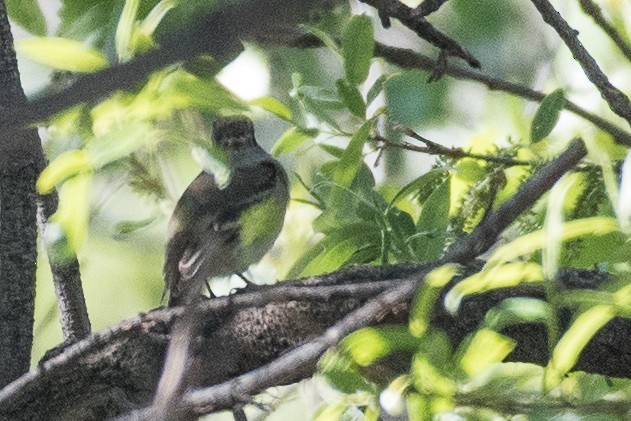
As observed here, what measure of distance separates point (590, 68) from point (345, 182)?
0.27 m

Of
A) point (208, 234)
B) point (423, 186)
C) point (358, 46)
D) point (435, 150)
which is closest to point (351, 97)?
point (358, 46)

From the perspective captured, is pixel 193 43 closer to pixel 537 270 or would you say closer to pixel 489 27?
pixel 537 270

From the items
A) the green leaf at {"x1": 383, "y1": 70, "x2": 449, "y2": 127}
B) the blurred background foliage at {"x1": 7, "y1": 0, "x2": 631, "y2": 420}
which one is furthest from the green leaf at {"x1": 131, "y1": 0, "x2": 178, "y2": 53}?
the green leaf at {"x1": 383, "y1": 70, "x2": 449, "y2": 127}

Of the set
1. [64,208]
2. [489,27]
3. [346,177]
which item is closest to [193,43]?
[64,208]

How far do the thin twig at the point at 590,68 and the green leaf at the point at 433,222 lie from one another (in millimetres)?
300

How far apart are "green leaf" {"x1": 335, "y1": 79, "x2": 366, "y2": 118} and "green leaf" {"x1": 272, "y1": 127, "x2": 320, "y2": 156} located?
61mm

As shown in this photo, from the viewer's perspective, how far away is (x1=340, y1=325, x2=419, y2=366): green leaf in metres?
0.76

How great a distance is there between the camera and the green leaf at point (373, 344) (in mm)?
757

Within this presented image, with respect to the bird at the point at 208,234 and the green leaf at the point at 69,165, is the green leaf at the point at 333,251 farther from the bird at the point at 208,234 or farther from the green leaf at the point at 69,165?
the green leaf at the point at 69,165

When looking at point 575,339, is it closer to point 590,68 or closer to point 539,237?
point 539,237

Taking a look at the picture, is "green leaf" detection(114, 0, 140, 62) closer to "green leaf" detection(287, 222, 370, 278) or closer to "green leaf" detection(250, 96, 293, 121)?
"green leaf" detection(250, 96, 293, 121)

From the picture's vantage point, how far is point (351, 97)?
99cm

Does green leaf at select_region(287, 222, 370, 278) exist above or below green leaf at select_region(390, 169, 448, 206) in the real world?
below

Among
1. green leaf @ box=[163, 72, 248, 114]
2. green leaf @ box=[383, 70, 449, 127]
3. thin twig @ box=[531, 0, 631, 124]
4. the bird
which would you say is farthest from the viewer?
green leaf @ box=[383, 70, 449, 127]
